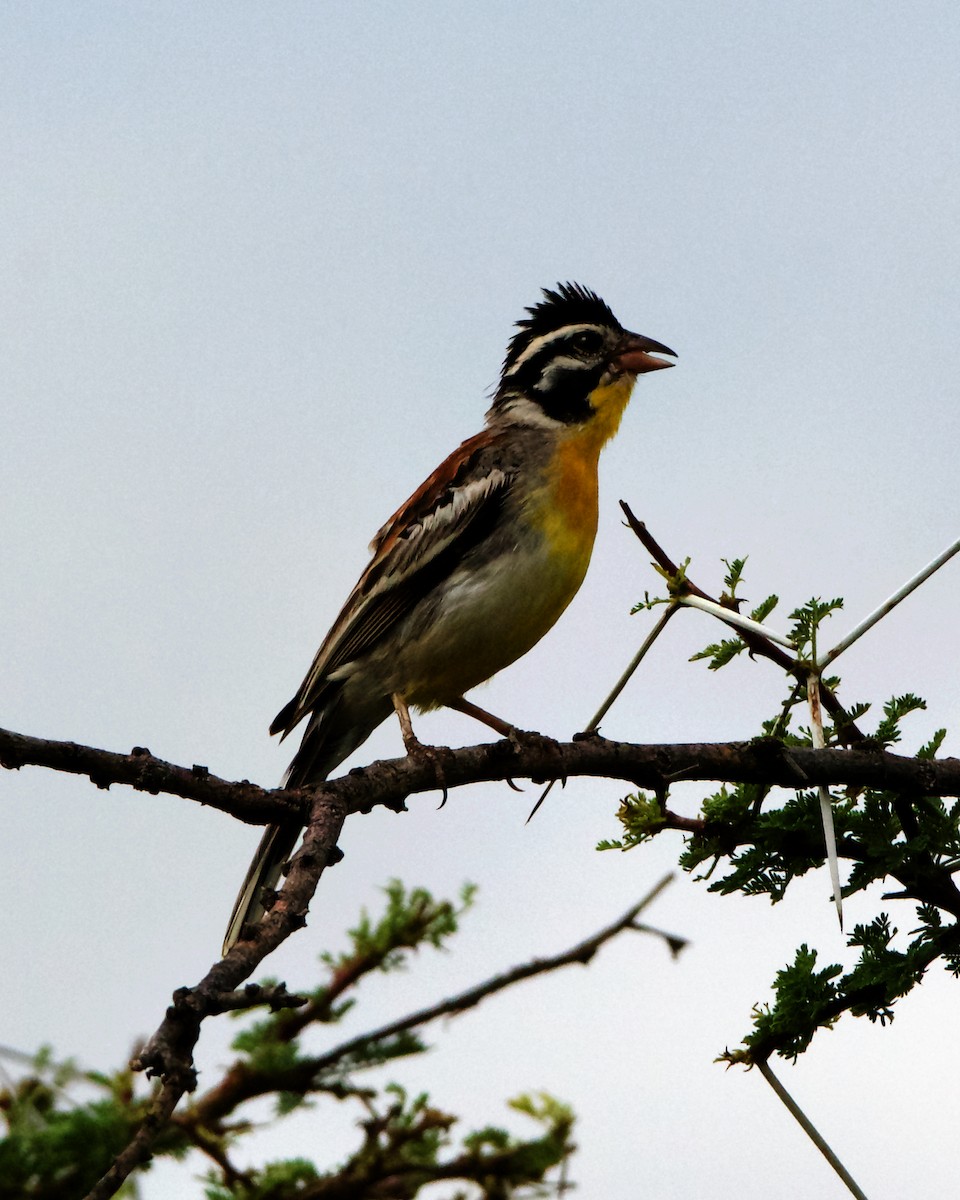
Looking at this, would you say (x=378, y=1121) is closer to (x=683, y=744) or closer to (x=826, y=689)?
(x=683, y=744)

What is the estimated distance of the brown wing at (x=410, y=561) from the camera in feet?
23.9

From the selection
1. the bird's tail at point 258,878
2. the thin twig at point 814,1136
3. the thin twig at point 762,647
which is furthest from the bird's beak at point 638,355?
the thin twig at point 814,1136

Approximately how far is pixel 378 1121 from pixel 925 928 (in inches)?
96.8

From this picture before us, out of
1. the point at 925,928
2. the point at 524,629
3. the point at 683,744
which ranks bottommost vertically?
the point at 925,928

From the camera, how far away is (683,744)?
4.25 m

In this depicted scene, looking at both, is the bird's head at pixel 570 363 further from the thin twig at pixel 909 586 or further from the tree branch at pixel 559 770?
the thin twig at pixel 909 586

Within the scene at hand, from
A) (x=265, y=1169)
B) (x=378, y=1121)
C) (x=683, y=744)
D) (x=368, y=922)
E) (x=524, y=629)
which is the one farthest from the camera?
(x=524, y=629)

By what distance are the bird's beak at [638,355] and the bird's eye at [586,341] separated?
5.3 inches

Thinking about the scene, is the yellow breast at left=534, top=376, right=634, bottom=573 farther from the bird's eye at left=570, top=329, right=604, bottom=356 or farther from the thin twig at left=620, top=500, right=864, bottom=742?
the thin twig at left=620, top=500, right=864, bottom=742

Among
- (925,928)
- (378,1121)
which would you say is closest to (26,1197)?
(378,1121)

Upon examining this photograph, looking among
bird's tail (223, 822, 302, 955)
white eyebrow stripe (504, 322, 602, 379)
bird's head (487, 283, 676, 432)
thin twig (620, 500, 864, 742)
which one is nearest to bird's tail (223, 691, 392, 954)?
bird's tail (223, 822, 302, 955)

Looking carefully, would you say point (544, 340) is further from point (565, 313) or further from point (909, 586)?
point (909, 586)

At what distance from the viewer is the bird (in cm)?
700

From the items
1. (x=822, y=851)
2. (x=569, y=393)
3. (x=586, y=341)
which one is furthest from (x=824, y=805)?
(x=586, y=341)
